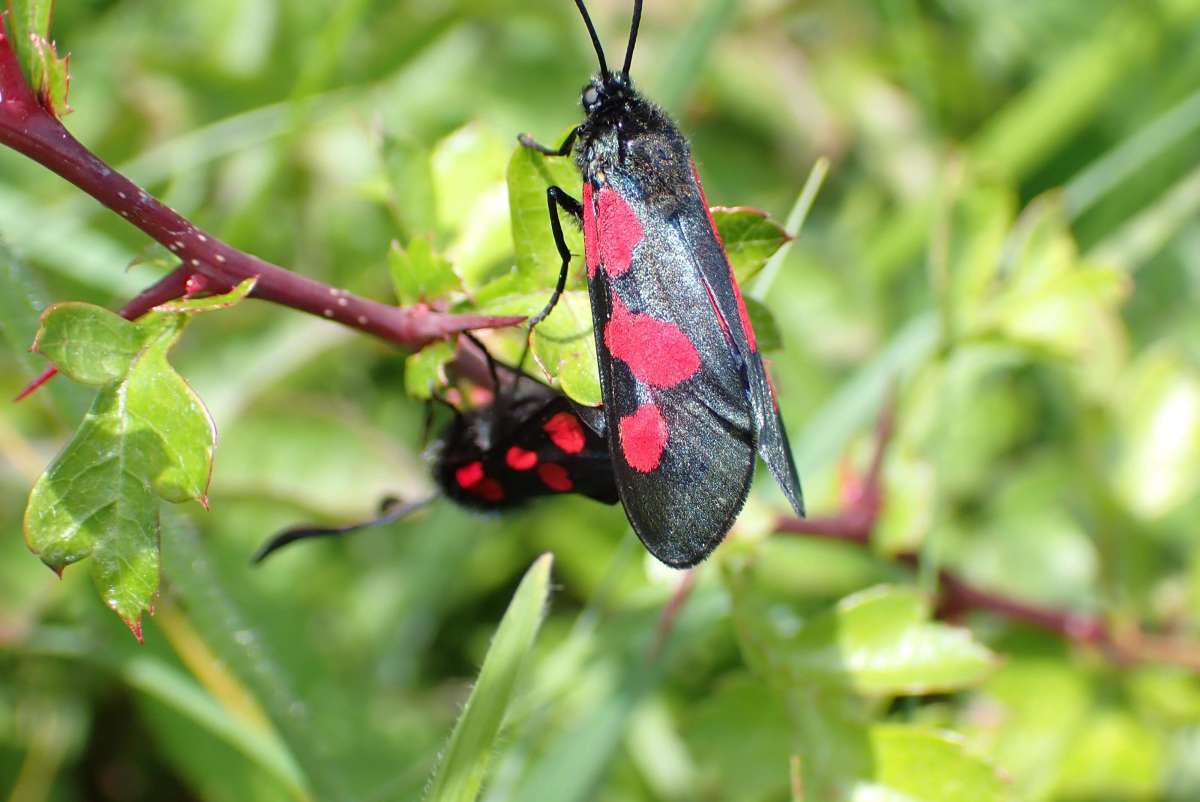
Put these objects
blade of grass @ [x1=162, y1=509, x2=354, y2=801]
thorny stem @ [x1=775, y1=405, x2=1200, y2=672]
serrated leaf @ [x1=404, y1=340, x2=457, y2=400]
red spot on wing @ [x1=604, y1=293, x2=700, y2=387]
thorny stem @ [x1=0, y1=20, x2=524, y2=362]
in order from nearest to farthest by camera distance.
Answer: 1. thorny stem @ [x1=0, y1=20, x2=524, y2=362]
2. serrated leaf @ [x1=404, y1=340, x2=457, y2=400]
3. red spot on wing @ [x1=604, y1=293, x2=700, y2=387]
4. blade of grass @ [x1=162, y1=509, x2=354, y2=801]
5. thorny stem @ [x1=775, y1=405, x2=1200, y2=672]

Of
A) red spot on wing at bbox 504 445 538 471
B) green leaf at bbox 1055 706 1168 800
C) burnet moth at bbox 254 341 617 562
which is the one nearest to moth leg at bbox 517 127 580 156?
burnet moth at bbox 254 341 617 562

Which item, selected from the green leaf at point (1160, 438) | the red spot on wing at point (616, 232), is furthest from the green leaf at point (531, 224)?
the green leaf at point (1160, 438)

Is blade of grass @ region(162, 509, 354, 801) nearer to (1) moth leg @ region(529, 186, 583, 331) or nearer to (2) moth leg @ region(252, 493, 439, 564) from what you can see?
(2) moth leg @ region(252, 493, 439, 564)

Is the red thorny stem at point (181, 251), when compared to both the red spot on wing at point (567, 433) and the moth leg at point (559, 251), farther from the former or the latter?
the red spot on wing at point (567, 433)

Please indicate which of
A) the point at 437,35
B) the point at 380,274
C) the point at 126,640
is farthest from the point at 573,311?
the point at 437,35

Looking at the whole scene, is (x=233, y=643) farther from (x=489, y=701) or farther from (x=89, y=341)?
(x=89, y=341)

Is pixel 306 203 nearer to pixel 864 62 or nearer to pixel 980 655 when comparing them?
pixel 864 62

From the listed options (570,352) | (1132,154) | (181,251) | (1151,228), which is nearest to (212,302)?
(181,251)
